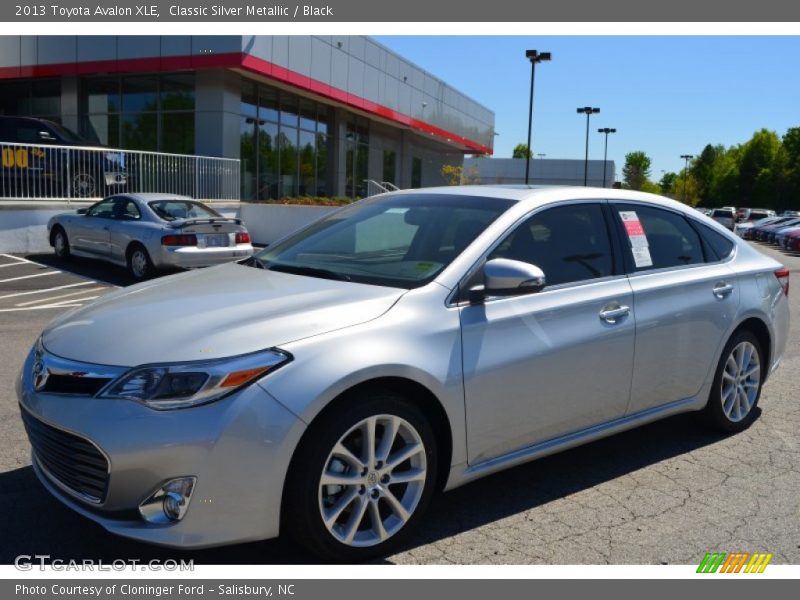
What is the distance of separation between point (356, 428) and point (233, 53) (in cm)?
1912

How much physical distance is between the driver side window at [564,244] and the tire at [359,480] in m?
1.06

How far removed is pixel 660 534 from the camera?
3.71 meters

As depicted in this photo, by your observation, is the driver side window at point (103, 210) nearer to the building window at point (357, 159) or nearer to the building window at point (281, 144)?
the building window at point (281, 144)

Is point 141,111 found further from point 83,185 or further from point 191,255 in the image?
point 191,255

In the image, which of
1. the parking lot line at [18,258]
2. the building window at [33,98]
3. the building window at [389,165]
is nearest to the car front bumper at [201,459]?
the parking lot line at [18,258]

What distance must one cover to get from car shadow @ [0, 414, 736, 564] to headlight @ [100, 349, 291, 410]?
2.57 feet

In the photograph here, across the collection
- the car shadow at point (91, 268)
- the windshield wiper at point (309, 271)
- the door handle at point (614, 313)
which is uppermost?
the windshield wiper at point (309, 271)

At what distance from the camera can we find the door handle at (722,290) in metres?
4.92

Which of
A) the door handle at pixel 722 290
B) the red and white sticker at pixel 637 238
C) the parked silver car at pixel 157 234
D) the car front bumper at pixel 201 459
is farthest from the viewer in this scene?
the parked silver car at pixel 157 234

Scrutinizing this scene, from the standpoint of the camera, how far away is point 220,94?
72.0 ft

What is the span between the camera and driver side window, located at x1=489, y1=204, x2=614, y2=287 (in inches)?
159

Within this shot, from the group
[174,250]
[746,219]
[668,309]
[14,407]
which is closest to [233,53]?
[174,250]

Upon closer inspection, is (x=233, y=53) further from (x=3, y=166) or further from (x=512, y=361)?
(x=512, y=361)

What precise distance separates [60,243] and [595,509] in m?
12.8
